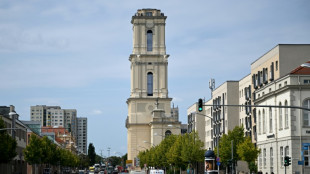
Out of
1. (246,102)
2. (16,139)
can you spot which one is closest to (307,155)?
(246,102)

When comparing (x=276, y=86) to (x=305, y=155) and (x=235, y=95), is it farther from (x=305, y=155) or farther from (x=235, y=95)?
(x=235, y=95)

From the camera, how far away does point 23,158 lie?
115 metres

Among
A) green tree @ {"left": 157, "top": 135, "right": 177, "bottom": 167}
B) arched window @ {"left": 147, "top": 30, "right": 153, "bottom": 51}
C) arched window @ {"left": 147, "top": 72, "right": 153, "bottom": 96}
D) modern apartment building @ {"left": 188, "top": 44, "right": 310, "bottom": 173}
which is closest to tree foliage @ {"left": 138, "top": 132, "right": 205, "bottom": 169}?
green tree @ {"left": 157, "top": 135, "right": 177, "bottom": 167}

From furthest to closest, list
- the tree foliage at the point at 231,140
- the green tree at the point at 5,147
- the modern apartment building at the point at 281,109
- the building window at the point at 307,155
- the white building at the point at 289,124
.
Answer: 1. the tree foliage at the point at 231,140
2. the green tree at the point at 5,147
3. the modern apartment building at the point at 281,109
4. the white building at the point at 289,124
5. the building window at the point at 307,155

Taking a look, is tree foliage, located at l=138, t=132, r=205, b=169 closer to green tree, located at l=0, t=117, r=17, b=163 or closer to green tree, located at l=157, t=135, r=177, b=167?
green tree, located at l=157, t=135, r=177, b=167

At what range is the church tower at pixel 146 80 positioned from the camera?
185125 millimetres

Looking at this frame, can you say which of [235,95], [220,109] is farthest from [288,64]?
[220,109]

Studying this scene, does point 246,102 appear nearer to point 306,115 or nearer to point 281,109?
point 281,109

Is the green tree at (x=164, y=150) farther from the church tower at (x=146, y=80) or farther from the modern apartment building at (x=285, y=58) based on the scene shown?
the church tower at (x=146, y=80)

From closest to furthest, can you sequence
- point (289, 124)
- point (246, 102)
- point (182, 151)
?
point (289, 124)
point (182, 151)
point (246, 102)

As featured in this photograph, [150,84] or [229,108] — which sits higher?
[150,84]

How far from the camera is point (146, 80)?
186 m

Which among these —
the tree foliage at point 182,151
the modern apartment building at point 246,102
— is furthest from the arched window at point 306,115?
the modern apartment building at point 246,102

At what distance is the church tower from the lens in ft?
607
